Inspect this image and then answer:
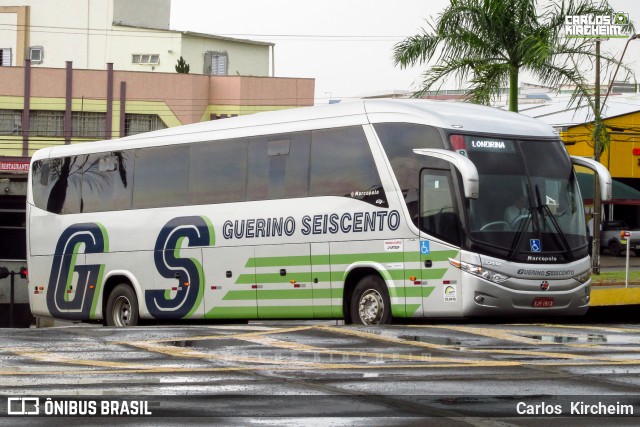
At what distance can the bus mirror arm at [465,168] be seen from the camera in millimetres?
16773

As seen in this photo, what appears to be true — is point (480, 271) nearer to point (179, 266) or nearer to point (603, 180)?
point (603, 180)

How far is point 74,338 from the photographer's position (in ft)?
47.1

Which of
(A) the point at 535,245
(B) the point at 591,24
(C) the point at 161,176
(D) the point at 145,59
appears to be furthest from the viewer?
(D) the point at 145,59

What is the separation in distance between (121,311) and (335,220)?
5749 mm

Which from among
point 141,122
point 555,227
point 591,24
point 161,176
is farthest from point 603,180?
point 141,122

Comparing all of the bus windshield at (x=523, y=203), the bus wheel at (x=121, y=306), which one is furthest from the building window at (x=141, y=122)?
the bus windshield at (x=523, y=203)

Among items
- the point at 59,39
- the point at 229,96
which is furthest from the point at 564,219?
the point at 59,39

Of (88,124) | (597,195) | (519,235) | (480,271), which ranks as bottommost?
(480,271)

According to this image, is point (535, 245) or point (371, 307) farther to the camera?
point (371, 307)

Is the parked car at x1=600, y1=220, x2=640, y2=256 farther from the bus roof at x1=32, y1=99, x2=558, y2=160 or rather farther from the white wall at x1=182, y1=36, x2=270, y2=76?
the bus roof at x1=32, y1=99, x2=558, y2=160

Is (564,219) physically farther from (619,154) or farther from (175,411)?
(619,154)

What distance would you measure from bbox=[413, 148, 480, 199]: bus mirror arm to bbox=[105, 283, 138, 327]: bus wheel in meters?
7.47

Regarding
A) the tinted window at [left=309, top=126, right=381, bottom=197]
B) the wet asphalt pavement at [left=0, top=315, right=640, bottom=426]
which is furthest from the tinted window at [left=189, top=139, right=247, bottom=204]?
the wet asphalt pavement at [left=0, top=315, right=640, bottom=426]

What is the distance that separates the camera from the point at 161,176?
2220 centimetres
